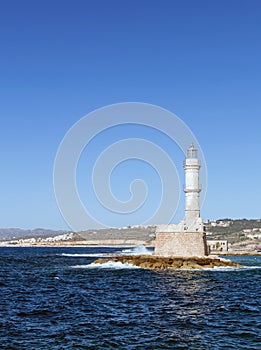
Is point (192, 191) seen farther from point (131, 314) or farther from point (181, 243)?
point (131, 314)

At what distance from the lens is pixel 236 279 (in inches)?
1625

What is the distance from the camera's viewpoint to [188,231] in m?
53.8

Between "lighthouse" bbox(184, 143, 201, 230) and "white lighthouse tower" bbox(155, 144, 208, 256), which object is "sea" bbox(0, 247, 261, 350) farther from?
"lighthouse" bbox(184, 143, 201, 230)

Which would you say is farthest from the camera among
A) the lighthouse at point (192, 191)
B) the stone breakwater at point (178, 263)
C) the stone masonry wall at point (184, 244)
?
the lighthouse at point (192, 191)

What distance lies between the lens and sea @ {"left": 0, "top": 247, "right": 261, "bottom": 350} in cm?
1780

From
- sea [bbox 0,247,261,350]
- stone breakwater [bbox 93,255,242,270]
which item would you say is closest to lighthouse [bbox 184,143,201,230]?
stone breakwater [bbox 93,255,242,270]

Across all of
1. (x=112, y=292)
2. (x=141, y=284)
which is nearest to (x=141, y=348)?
(x=112, y=292)

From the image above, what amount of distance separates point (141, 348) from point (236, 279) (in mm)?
25840

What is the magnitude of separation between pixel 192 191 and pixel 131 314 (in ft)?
117

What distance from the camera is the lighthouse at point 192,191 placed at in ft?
188

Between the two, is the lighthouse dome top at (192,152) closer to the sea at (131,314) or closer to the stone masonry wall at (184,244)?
the stone masonry wall at (184,244)

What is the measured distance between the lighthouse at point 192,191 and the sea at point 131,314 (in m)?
18.2

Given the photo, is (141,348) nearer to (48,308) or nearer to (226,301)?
(48,308)

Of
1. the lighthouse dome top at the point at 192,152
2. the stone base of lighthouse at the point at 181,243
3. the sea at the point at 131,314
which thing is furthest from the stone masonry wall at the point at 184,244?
the sea at the point at 131,314
